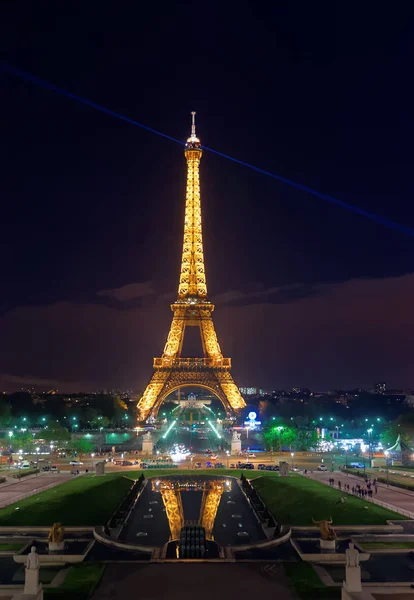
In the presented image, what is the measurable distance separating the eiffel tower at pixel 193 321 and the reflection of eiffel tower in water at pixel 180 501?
50407 mm

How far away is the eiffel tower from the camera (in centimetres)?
11512

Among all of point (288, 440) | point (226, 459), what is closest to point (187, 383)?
point (288, 440)

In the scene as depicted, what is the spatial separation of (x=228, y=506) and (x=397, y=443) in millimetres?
40133

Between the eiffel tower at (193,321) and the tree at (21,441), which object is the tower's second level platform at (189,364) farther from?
the tree at (21,441)

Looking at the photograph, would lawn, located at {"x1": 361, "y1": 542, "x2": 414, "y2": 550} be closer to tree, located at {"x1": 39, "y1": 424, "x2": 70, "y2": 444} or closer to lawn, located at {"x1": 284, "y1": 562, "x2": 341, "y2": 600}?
lawn, located at {"x1": 284, "y1": 562, "x2": 341, "y2": 600}

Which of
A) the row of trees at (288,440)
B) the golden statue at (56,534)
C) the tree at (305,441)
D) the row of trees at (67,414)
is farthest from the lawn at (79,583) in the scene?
the row of trees at (67,414)

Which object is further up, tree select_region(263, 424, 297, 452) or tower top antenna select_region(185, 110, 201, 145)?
tower top antenna select_region(185, 110, 201, 145)

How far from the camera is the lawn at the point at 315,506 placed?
4269 centimetres

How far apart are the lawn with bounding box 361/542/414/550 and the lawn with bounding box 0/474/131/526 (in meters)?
18.1

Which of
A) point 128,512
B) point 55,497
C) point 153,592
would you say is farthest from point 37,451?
point 153,592

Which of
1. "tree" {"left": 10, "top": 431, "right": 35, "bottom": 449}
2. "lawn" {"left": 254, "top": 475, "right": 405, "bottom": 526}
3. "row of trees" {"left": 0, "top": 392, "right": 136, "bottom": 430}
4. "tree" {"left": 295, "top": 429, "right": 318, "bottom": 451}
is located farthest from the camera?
"row of trees" {"left": 0, "top": 392, "right": 136, "bottom": 430}

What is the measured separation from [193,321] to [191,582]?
89.1 metres

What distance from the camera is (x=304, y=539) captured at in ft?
122

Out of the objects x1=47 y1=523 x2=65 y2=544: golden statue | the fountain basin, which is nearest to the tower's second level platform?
the fountain basin
